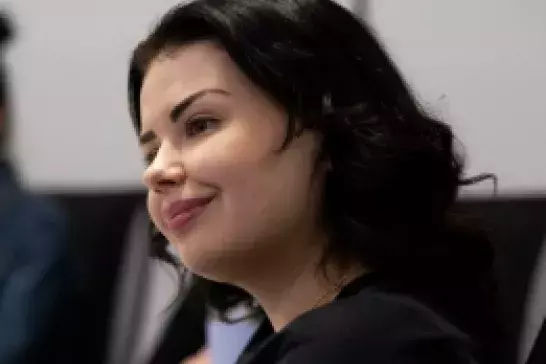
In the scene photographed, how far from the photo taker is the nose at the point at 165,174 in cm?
69

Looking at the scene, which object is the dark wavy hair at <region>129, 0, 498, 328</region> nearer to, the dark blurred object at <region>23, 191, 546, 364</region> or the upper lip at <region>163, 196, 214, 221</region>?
the upper lip at <region>163, 196, 214, 221</region>

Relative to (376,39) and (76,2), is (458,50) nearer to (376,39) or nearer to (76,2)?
(376,39)

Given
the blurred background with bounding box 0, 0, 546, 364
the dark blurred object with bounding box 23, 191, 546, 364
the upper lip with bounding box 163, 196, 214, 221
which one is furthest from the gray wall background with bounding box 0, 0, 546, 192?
the upper lip with bounding box 163, 196, 214, 221

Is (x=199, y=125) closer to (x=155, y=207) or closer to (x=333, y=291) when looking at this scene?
(x=155, y=207)

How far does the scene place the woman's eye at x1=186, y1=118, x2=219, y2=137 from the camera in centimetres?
69

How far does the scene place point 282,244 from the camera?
70 cm

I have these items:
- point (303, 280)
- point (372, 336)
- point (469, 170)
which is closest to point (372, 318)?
point (372, 336)

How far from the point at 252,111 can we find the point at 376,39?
6.6 inches

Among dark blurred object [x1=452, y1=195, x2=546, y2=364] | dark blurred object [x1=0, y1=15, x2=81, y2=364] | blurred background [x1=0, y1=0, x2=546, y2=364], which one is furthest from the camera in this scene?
dark blurred object [x1=0, y1=15, x2=81, y2=364]

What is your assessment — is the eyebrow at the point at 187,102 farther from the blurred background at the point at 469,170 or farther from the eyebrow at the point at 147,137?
the blurred background at the point at 469,170

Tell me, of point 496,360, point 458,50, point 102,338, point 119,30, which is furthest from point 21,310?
point 458,50

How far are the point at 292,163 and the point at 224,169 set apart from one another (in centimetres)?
6

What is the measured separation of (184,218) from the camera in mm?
690

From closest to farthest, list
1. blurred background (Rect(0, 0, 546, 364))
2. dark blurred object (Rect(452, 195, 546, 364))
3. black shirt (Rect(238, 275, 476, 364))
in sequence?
black shirt (Rect(238, 275, 476, 364))
dark blurred object (Rect(452, 195, 546, 364))
blurred background (Rect(0, 0, 546, 364))
